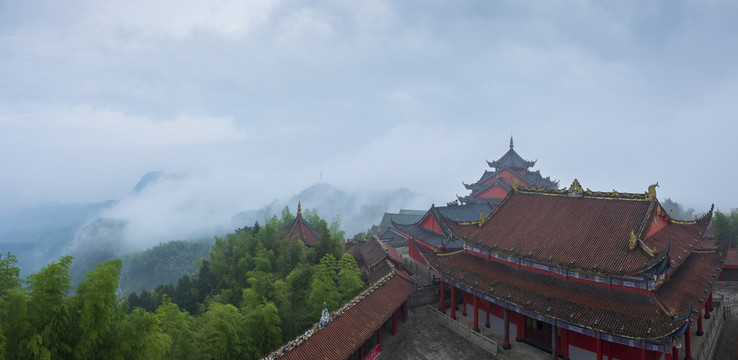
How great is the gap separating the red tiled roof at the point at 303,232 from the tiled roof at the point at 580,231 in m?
15.0

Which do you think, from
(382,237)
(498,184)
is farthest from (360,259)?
(498,184)

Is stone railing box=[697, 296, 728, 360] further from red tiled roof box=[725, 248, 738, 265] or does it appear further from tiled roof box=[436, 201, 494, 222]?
tiled roof box=[436, 201, 494, 222]

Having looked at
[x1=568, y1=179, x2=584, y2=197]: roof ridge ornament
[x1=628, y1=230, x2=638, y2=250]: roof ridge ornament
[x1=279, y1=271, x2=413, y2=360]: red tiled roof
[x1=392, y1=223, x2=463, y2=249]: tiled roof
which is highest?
[x1=568, y1=179, x2=584, y2=197]: roof ridge ornament

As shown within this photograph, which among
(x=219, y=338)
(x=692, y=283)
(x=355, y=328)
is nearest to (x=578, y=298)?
(x=692, y=283)

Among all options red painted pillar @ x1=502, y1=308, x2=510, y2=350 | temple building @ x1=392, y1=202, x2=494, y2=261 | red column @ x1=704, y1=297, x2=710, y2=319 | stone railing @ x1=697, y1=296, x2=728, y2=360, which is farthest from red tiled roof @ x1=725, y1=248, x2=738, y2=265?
red painted pillar @ x1=502, y1=308, x2=510, y2=350

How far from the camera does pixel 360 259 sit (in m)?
32.8

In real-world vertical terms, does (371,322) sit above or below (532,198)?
below

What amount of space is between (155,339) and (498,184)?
3658 cm

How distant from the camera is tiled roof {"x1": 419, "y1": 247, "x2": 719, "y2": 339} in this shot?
13.8m

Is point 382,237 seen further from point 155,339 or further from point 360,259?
point 155,339

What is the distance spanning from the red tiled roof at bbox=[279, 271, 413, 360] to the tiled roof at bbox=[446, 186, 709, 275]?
5931mm

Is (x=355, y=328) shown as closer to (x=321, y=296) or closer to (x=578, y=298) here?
(x=321, y=296)

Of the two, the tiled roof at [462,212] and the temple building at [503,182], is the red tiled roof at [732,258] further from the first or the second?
the tiled roof at [462,212]

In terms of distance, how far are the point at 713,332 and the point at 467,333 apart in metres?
13.4
